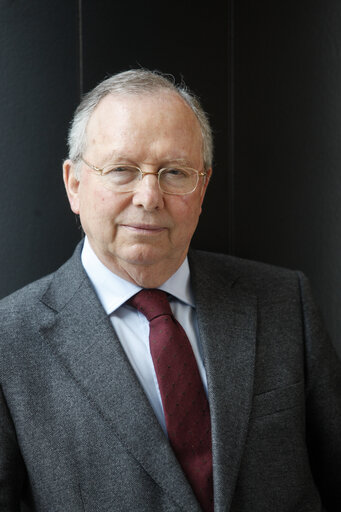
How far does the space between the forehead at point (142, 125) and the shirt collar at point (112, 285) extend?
0.99ft

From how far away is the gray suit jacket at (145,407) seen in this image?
4.28ft

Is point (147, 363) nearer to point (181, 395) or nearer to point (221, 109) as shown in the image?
point (181, 395)

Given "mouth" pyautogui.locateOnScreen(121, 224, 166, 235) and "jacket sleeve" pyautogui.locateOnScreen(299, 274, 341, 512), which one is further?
"jacket sleeve" pyautogui.locateOnScreen(299, 274, 341, 512)

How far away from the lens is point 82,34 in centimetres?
169

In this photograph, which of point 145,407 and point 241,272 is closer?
point 145,407

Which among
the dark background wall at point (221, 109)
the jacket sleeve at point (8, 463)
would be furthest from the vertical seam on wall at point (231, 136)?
the jacket sleeve at point (8, 463)

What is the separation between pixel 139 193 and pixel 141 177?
0.04 meters

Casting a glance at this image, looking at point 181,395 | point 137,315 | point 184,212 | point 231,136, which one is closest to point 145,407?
point 181,395

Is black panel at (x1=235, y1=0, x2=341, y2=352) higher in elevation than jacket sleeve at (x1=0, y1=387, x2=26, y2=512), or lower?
higher

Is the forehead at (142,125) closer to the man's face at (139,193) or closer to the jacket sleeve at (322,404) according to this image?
the man's face at (139,193)

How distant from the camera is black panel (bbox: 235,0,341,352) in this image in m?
1.79

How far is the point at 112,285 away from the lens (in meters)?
1.47

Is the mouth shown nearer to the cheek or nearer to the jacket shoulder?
the cheek

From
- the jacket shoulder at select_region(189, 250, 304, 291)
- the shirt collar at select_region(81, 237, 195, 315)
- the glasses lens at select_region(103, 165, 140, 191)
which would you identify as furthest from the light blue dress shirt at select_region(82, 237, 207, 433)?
the glasses lens at select_region(103, 165, 140, 191)
